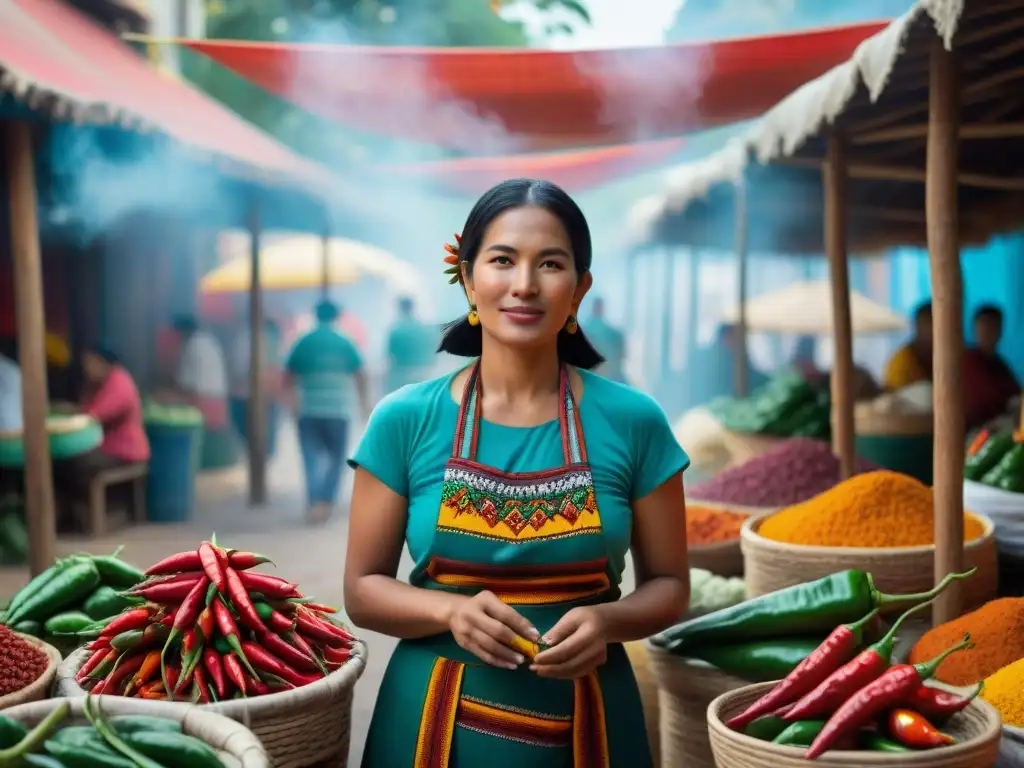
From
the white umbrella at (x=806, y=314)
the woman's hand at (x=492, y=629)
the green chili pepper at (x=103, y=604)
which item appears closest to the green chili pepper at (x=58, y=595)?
the green chili pepper at (x=103, y=604)

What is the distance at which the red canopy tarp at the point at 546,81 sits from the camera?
6684 mm

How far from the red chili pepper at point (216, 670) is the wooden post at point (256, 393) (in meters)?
7.78

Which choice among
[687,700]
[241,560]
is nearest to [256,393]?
[687,700]

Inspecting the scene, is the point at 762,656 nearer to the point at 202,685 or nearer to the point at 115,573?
the point at 202,685

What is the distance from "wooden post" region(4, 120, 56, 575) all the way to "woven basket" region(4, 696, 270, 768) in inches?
151

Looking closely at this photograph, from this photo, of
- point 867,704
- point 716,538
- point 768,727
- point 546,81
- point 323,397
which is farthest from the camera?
point 323,397

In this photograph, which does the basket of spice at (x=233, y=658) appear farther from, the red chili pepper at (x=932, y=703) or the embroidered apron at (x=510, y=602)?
the red chili pepper at (x=932, y=703)

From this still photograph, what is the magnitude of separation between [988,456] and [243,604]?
9.60 feet

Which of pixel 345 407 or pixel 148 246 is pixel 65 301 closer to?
pixel 148 246

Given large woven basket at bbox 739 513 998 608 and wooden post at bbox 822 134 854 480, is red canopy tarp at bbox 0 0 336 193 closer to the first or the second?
wooden post at bbox 822 134 854 480

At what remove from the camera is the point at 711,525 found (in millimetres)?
4012

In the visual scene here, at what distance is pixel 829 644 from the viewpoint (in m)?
1.93

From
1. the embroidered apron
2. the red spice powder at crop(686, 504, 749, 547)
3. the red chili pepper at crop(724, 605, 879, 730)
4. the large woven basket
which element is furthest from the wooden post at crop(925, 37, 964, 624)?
the embroidered apron

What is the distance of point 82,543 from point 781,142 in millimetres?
5476
